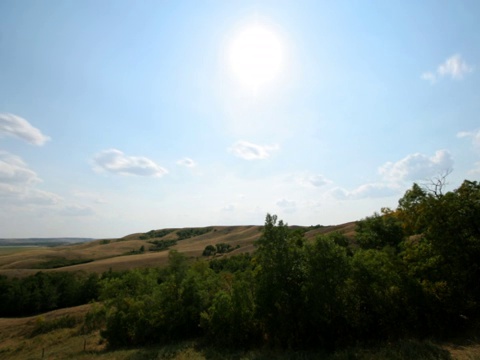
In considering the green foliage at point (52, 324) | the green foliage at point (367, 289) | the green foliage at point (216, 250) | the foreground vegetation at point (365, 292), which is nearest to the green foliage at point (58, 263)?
the green foliage at point (216, 250)

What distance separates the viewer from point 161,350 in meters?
26.4

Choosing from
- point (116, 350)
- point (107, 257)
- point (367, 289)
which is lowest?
point (116, 350)

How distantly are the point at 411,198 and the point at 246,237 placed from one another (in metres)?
151

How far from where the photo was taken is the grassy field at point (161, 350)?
57.5 feet

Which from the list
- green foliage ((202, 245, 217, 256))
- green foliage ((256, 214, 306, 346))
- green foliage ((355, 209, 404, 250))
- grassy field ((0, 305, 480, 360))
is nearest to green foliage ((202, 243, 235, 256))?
green foliage ((202, 245, 217, 256))

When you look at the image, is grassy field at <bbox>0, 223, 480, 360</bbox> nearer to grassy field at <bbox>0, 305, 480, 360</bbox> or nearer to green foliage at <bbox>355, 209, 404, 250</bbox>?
grassy field at <bbox>0, 305, 480, 360</bbox>

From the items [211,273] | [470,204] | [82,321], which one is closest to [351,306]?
[470,204]

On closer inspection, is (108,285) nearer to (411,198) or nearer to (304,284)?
(304,284)

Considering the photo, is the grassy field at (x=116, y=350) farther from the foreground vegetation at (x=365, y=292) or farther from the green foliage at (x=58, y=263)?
the green foliage at (x=58, y=263)

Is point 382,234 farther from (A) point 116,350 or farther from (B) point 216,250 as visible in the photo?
(B) point 216,250

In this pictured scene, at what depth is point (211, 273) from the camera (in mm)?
36469

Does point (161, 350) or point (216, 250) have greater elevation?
point (216, 250)

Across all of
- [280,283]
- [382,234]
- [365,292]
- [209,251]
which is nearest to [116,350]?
[280,283]

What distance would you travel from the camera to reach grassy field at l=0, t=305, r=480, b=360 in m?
17.5
